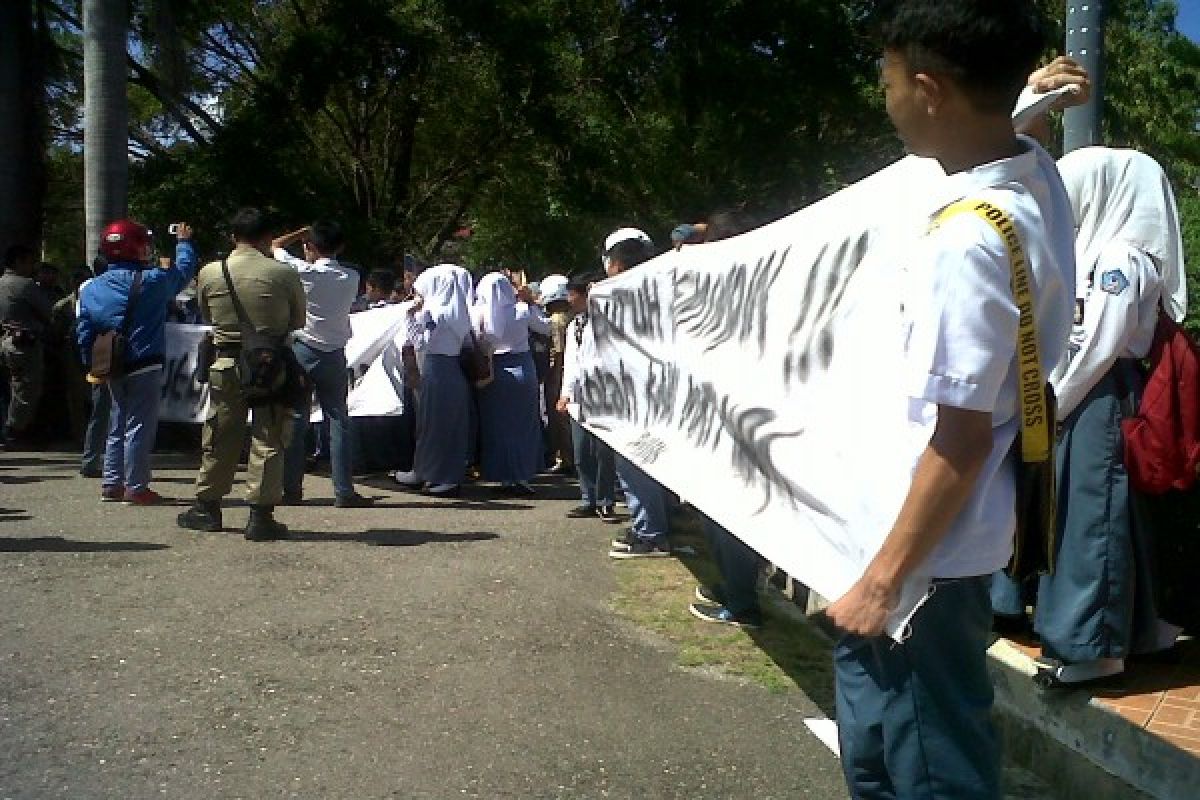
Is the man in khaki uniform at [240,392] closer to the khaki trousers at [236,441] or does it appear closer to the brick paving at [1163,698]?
the khaki trousers at [236,441]

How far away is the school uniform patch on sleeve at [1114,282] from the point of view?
3.70 meters

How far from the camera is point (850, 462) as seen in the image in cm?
256

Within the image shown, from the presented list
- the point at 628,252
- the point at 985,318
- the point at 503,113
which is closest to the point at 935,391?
the point at 985,318

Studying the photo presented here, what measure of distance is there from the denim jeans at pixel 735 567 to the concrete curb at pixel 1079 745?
112cm

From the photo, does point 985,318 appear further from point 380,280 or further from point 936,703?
point 380,280

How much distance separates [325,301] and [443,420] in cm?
128

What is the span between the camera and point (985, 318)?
1930 mm

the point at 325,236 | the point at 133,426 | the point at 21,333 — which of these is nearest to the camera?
the point at 133,426

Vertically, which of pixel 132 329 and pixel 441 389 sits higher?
pixel 132 329

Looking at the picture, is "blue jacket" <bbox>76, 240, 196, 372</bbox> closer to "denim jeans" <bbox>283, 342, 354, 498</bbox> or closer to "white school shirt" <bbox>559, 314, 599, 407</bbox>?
"denim jeans" <bbox>283, 342, 354, 498</bbox>

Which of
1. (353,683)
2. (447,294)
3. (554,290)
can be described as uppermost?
(554,290)

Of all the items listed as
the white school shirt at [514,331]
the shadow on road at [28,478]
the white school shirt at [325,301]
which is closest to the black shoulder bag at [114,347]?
the white school shirt at [325,301]

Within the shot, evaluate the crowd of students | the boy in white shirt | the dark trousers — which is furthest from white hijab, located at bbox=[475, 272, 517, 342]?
the dark trousers

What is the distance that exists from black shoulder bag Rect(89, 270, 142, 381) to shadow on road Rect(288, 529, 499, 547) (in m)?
1.63
